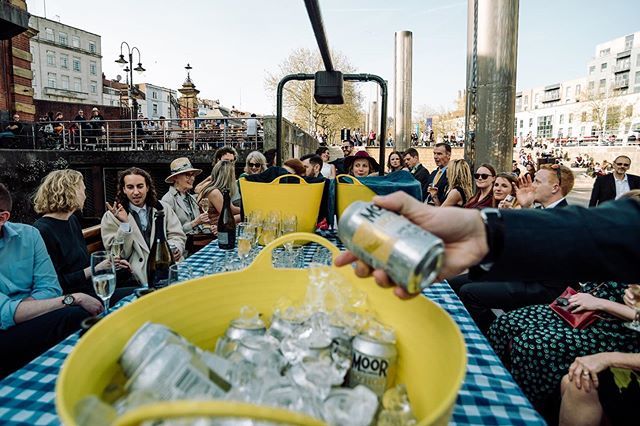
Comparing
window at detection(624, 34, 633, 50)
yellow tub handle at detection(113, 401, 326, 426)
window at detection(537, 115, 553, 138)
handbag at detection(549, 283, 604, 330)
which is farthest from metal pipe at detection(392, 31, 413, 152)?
window at detection(624, 34, 633, 50)

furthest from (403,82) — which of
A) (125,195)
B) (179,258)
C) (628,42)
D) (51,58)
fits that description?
(628,42)

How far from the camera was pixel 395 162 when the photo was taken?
28.7 ft

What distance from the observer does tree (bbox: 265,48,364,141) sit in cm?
3228

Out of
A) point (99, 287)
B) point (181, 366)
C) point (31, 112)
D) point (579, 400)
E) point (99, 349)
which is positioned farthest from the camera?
point (31, 112)

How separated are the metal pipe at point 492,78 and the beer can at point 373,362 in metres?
4.71

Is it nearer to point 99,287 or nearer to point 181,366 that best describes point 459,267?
point 181,366

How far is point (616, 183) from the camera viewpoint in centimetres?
732

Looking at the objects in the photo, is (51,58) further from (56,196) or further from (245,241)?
(245,241)

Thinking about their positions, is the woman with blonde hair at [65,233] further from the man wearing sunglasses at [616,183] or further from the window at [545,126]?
the window at [545,126]

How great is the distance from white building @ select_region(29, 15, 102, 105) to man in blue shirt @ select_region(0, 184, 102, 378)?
58.0 m

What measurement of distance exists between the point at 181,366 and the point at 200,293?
0.39m

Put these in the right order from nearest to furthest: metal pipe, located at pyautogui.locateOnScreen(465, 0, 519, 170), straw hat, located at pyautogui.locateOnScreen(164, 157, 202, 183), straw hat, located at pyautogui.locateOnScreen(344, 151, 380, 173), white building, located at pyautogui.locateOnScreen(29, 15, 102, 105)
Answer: straw hat, located at pyautogui.locateOnScreen(164, 157, 202, 183) < metal pipe, located at pyautogui.locateOnScreen(465, 0, 519, 170) < straw hat, located at pyautogui.locateOnScreen(344, 151, 380, 173) < white building, located at pyautogui.locateOnScreen(29, 15, 102, 105)

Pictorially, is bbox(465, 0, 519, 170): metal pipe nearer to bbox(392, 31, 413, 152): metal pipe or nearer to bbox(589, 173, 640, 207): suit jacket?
bbox(589, 173, 640, 207): suit jacket

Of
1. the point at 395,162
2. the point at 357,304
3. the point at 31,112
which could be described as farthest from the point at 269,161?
the point at 31,112
